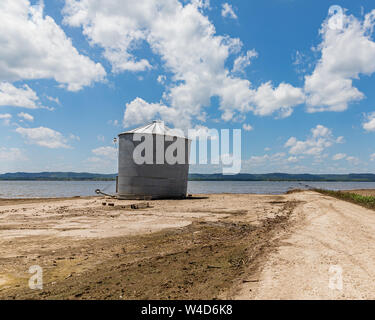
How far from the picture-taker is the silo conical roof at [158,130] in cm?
2659

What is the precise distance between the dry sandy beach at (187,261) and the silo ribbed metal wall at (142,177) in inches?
553

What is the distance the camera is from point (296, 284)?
198 inches

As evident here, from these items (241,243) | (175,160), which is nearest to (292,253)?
(241,243)

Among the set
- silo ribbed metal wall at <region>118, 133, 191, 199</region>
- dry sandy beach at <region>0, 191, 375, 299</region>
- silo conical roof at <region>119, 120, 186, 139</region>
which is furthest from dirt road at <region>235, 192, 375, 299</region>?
silo conical roof at <region>119, 120, 186, 139</region>

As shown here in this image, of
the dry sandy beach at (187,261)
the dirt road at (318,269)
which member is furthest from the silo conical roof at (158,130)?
the dirt road at (318,269)

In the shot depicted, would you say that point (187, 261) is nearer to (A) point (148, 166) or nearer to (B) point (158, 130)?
(A) point (148, 166)

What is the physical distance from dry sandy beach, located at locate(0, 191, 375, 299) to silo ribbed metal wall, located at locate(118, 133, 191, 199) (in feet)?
46.1

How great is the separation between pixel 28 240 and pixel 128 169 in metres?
17.1

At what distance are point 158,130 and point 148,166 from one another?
3911mm

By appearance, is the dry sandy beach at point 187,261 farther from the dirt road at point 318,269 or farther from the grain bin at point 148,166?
the grain bin at point 148,166

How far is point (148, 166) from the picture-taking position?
84.1 ft

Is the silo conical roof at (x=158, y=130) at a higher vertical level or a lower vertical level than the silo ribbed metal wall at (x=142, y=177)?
higher

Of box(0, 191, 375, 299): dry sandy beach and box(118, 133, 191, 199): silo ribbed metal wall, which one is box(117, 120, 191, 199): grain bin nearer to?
box(118, 133, 191, 199): silo ribbed metal wall
